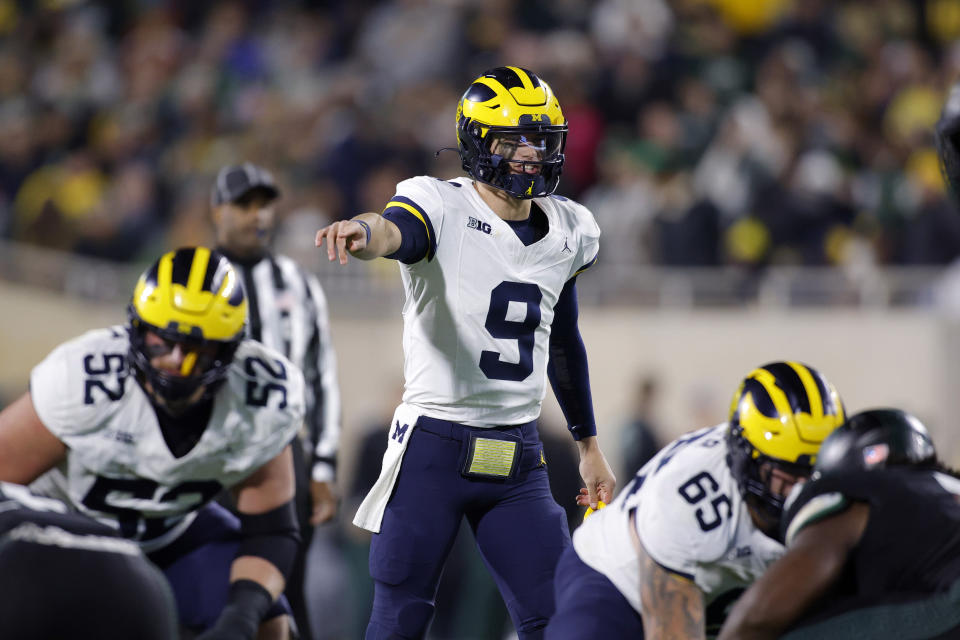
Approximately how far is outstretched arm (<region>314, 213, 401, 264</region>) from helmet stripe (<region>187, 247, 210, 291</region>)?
43cm

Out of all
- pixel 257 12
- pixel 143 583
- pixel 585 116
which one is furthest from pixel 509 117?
pixel 257 12

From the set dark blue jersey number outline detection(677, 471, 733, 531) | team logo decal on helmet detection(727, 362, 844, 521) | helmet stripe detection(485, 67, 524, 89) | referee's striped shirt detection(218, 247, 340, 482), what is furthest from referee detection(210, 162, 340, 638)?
team logo decal on helmet detection(727, 362, 844, 521)

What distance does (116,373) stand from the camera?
411 cm

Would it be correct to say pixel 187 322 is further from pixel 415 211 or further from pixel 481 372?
pixel 481 372

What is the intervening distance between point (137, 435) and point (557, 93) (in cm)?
769

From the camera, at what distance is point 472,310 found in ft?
14.5

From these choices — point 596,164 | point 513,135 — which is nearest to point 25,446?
point 513,135

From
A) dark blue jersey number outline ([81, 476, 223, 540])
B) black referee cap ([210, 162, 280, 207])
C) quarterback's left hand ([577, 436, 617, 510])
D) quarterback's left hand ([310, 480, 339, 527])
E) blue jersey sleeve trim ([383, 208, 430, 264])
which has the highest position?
black referee cap ([210, 162, 280, 207])

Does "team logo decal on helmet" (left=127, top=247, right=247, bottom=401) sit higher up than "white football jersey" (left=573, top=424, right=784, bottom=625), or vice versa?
"team logo decal on helmet" (left=127, top=247, right=247, bottom=401)

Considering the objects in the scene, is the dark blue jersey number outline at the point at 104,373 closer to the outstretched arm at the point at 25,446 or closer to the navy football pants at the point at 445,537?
the outstretched arm at the point at 25,446

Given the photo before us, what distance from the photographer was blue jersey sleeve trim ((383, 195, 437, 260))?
4266 mm

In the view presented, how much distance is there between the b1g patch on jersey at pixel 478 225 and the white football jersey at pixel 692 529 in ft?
3.14

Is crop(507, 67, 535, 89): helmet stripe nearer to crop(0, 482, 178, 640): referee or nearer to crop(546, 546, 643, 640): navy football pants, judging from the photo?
crop(546, 546, 643, 640): navy football pants

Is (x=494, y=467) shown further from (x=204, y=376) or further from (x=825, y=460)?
(x=825, y=460)
